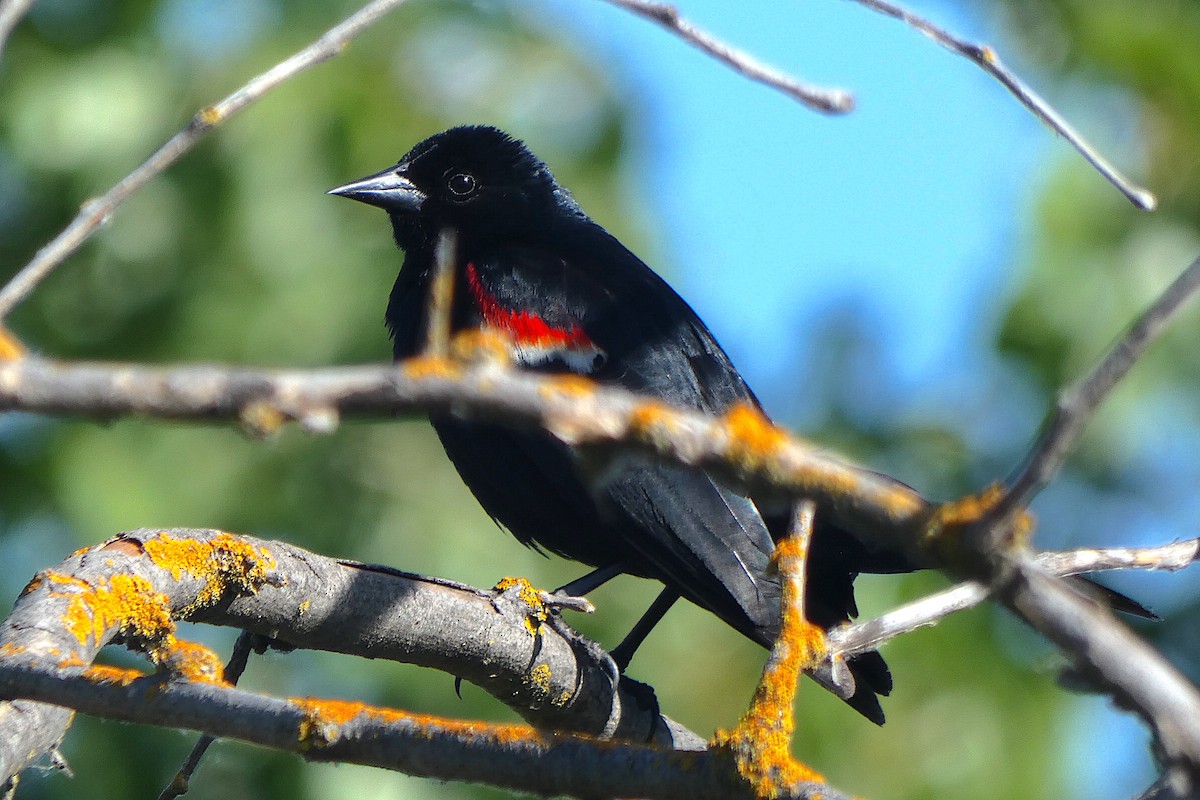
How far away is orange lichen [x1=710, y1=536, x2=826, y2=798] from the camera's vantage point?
62.9 inches

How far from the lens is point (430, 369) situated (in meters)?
0.99

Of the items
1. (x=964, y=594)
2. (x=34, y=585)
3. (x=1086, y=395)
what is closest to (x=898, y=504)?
(x=1086, y=395)

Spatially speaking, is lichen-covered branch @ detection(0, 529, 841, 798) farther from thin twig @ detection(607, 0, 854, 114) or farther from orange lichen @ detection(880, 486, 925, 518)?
thin twig @ detection(607, 0, 854, 114)

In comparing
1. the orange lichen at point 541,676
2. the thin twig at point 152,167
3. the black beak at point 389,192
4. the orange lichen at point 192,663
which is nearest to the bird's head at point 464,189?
the black beak at point 389,192

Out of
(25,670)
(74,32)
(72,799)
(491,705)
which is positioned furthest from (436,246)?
(25,670)

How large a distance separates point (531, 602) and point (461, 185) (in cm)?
205

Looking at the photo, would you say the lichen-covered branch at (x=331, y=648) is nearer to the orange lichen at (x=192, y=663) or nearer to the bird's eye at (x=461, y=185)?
the orange lichen at (x=192, y=663)

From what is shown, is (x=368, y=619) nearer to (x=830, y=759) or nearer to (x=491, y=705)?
(x=491, y=705)

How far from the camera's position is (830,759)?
4.96 metres

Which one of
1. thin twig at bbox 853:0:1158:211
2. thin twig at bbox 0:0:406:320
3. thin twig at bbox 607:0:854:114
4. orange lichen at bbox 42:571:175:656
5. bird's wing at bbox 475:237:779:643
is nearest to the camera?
thin twig at bbox 0:0:406:320

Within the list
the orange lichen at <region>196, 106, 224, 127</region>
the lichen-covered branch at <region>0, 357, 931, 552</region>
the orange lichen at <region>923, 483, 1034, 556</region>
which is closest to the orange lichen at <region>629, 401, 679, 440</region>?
the lichen-covered branch at <region>0, 357, 931, 552</region>

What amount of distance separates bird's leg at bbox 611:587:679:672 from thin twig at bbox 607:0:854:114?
88.9 inches

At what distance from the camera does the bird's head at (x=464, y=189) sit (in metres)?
4.12

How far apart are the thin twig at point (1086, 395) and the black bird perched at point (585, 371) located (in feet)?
6.36
